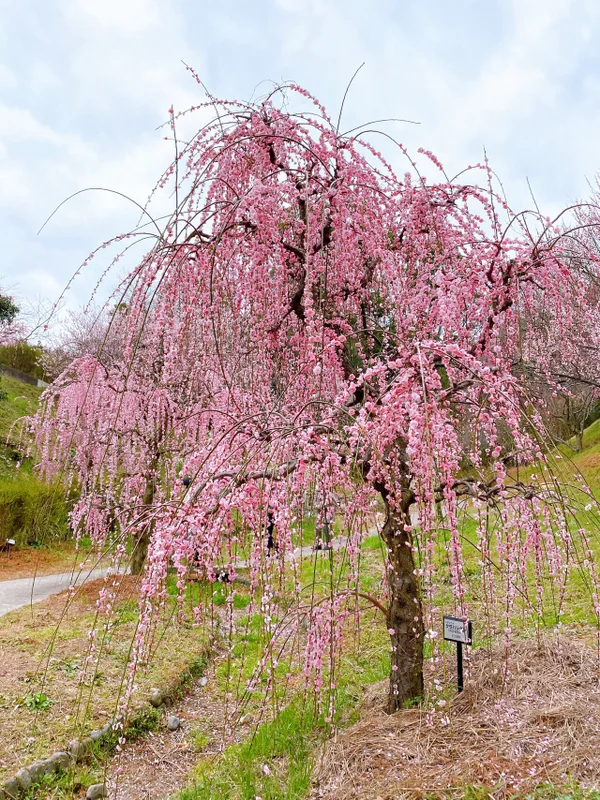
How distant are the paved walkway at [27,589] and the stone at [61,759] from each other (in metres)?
Answer: 3.10

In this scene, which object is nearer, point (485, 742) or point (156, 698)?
point (485, 742)

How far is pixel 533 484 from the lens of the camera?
8.45 feet

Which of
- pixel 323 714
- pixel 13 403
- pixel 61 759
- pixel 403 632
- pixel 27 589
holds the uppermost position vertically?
pixel 13 403

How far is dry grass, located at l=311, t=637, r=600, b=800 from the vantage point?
218cm

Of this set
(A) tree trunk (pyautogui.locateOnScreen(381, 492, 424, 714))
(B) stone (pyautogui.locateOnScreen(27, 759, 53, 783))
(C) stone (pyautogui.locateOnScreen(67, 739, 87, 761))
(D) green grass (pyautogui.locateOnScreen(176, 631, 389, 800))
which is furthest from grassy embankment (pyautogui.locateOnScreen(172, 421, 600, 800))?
(B) stone (pyautogui.locateOnScreen(27, 759, 53, 783))

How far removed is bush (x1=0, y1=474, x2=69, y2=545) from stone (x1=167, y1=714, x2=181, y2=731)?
268 inches

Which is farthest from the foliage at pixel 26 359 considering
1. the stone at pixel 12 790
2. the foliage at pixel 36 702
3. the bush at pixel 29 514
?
the stone at pixel 12 790

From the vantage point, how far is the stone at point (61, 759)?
3172 mm

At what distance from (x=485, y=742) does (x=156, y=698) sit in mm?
2662

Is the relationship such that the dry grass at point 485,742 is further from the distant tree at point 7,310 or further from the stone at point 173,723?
the distant tree at point 7,310

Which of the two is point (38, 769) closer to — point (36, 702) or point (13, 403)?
point (36, 702)

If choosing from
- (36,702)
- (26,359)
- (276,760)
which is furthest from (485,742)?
(26,359)

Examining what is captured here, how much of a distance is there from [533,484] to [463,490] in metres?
0.40

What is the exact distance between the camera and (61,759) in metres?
3.21
